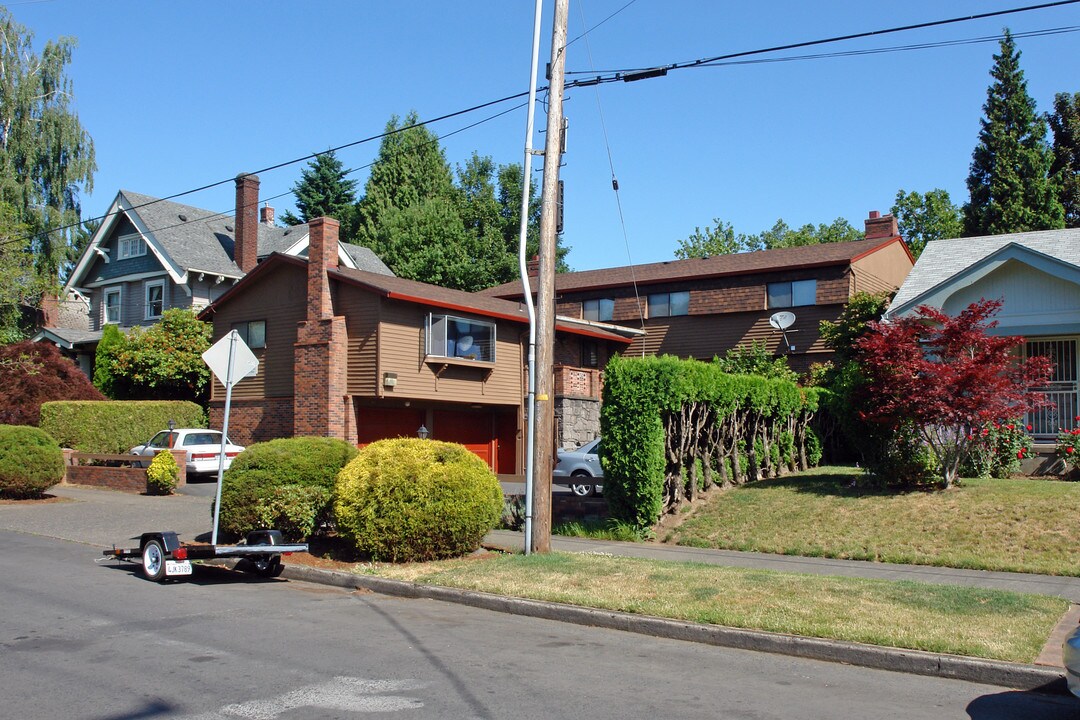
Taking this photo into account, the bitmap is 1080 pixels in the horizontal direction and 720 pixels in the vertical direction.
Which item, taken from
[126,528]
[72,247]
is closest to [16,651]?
[126,528]

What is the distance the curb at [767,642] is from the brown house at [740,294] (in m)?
22.2

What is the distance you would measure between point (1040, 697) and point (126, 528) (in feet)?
49.3

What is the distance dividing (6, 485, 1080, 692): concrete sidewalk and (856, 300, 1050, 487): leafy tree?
10.4 feet

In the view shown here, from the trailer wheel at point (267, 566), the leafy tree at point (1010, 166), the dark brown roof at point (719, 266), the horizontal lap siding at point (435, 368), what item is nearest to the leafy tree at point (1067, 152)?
the leafy tree at point (1010, 166)

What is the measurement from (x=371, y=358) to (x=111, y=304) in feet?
62.4

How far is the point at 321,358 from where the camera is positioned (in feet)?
84.1

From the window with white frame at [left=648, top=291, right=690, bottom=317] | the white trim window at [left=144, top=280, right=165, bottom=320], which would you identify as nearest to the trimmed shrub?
the white trim window at [left=144, top=280, right=165, bottom=320]

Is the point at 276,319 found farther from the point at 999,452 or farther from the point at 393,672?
the point at 393,672

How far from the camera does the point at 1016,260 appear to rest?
2078 cm

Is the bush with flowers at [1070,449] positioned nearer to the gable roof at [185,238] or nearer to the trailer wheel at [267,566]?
the trailer wheel at [267,566]

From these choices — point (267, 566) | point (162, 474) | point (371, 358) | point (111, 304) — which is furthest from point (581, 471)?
point (111, 304)

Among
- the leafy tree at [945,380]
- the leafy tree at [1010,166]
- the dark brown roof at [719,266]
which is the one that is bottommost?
the leafy tree at [945,380]

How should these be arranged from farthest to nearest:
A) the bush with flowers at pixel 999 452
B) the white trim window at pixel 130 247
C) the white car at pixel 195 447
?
the white trim window at pixel 130 247, the white car at pixel 195 447, the bush with flowers at pixel 999 452

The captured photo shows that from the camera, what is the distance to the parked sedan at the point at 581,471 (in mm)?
22594
